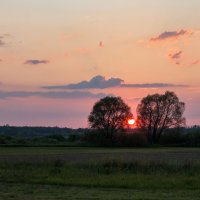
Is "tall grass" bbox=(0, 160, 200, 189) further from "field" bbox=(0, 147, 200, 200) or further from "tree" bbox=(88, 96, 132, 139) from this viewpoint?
"tree" bbox=(88, 96, 132, 139)

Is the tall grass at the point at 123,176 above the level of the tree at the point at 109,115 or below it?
below

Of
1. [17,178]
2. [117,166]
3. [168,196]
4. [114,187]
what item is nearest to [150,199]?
[168,196]

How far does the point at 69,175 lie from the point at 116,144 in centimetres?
11278

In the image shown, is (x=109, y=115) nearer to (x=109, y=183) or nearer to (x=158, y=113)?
(x=158, y=113)

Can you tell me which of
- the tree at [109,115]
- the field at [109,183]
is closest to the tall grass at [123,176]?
the field at [109,183]

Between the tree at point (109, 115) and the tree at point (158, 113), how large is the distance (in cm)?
624

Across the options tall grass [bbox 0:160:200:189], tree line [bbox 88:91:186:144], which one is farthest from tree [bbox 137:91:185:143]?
tall grass [bbox 0:160:200:189]

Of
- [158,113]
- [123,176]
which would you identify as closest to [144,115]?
[158,113]

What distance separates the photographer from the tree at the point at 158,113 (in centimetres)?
15638

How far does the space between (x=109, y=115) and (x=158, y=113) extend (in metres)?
17.1

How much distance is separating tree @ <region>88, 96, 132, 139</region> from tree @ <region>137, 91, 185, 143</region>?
6235 millimetres

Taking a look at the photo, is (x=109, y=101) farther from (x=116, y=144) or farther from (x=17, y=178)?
(x=17, y=178)

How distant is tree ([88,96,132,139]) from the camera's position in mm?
151750

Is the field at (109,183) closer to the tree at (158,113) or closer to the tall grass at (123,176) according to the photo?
the tall grass at (123,176)
